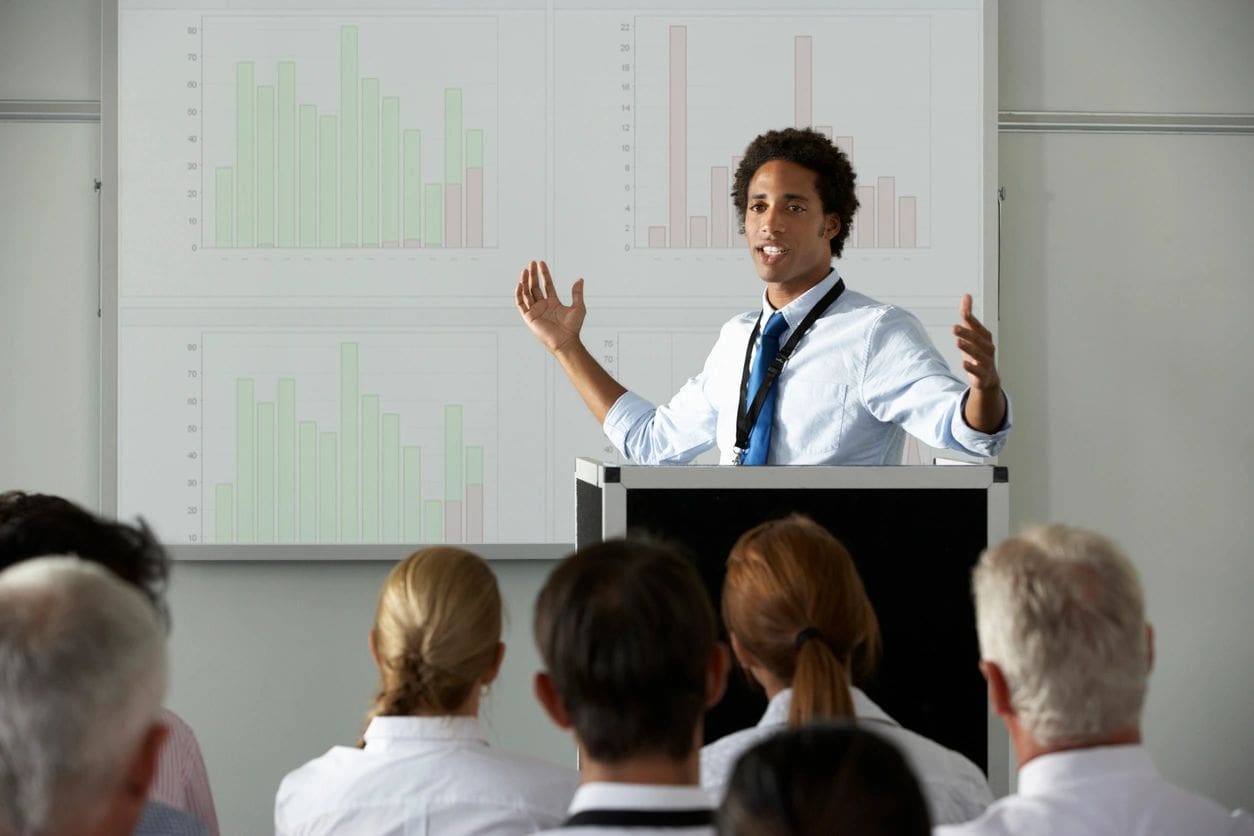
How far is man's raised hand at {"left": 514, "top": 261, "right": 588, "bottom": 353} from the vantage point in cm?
274

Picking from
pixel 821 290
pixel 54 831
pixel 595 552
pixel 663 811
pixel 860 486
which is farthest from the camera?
pixel 821 290

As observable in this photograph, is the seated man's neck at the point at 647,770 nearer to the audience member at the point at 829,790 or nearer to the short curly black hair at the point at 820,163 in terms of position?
the audience member at the point at 829,790

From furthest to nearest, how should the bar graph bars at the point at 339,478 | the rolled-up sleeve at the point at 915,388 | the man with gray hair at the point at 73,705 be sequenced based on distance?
the bar graph bars at the point at 339,478, the rolled-up sleeve at the point at 915,388, the man with gray hair at the point at 73,705

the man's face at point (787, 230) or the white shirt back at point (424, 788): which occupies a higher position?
the man's face at point (787, 230)

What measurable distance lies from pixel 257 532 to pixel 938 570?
2.26m

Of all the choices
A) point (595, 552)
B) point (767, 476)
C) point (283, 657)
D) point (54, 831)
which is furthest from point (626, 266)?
point (54, 831)

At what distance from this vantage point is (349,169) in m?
3.74

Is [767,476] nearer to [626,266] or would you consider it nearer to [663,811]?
[663,811]

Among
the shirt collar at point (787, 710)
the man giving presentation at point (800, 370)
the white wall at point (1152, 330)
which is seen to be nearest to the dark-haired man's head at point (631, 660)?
the shirt collar at point (787, 710)

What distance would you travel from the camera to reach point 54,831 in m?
0.98

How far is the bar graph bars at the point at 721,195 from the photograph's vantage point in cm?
375

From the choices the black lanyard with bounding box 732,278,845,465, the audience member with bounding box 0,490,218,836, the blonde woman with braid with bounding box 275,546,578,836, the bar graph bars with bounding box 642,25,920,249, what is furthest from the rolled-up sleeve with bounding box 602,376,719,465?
the audience member with bounding box 0,490,218,836

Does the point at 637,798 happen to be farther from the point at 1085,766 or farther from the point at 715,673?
the point at 1085,766

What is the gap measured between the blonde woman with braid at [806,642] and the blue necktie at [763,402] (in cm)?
73
